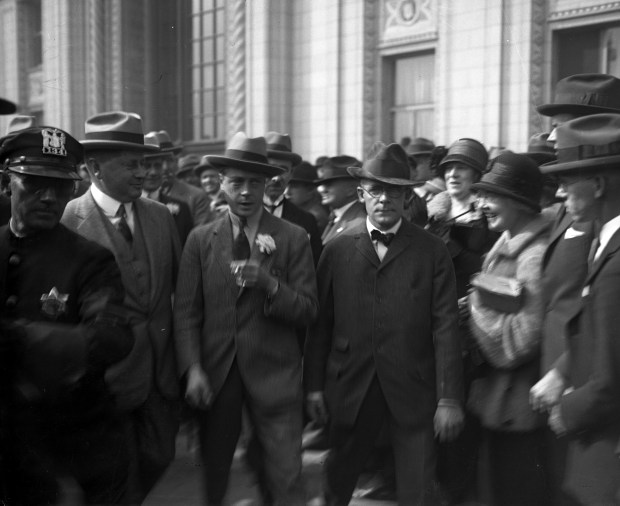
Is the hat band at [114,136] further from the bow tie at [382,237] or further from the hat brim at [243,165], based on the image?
the bow tie at [382,237]

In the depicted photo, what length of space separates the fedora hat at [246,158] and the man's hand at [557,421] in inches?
76.2

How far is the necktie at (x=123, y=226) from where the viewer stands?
374cm

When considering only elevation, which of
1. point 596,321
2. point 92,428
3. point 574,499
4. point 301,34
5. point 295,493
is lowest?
point 295,493

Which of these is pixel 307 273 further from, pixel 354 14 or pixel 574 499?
pixel 354 14

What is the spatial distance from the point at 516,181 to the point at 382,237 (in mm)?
743

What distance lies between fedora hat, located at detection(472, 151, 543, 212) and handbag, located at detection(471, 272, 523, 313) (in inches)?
17.1

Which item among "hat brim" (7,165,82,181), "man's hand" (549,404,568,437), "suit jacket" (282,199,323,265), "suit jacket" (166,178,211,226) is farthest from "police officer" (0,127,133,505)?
"suit jacket" (166,178,211,226)

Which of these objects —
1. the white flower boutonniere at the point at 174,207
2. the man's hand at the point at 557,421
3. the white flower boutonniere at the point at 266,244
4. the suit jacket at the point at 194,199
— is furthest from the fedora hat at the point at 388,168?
the suit jacket at the point at 194,199

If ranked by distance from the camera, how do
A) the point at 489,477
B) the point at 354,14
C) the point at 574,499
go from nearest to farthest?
the point at 574,499
the point at 489,477
the point at 354,14

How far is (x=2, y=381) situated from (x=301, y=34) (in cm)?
863

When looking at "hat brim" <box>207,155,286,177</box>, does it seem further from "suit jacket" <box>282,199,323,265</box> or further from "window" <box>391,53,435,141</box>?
"window" <box>391,53,435,141</box>

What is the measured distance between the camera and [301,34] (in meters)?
10.5

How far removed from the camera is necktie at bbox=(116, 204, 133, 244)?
3738mm

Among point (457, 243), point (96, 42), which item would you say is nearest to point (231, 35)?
point (96, 42)
